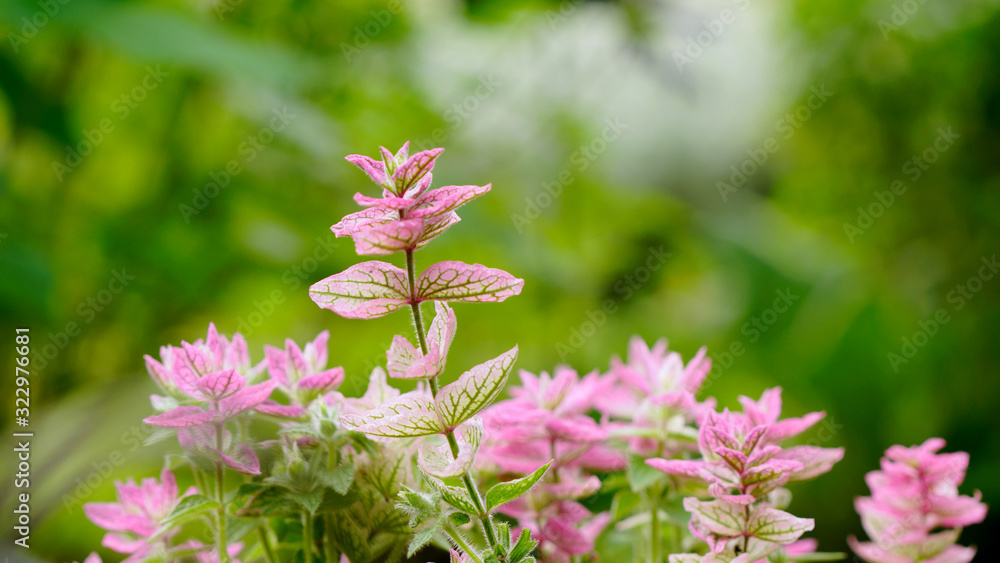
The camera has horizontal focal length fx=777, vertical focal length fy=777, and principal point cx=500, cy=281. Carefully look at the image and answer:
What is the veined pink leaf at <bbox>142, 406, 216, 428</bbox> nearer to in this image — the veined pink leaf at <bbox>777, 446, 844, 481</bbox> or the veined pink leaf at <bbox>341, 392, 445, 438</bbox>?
the veined pink leaf at <bbox>341, 392, 445, 438</bbox>

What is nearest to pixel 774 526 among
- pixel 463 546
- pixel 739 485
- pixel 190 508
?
pixel 739 485

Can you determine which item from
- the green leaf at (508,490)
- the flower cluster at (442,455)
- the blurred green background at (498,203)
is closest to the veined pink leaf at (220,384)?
the flower cluster at (442,455)

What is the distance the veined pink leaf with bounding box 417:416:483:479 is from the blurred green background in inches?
19.1

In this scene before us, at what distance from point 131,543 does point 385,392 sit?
0.15m

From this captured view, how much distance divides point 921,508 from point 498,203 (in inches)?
65.6

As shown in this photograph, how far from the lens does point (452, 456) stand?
28 centimetres

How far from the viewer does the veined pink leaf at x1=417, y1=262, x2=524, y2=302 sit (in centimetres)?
27

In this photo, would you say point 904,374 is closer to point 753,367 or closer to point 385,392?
point 753,367

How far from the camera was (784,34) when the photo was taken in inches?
93.4

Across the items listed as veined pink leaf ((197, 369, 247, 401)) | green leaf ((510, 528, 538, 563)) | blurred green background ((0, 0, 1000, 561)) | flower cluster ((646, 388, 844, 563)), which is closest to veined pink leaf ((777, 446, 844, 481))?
flower cluster ((646, 388, 844, 563))

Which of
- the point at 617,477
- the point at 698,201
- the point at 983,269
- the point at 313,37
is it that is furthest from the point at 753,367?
the point at 698,201

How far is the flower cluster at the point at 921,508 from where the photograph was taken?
0.38 metres

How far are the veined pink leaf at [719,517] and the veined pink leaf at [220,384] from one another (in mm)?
180

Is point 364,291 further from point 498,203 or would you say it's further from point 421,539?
point 498,203
